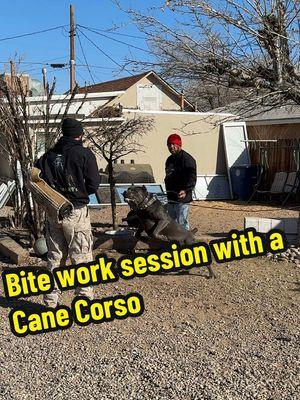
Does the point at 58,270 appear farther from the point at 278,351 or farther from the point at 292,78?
the point at 292,78

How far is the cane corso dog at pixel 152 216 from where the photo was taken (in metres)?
6.79

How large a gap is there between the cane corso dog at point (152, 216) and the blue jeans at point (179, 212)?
0.66 meters

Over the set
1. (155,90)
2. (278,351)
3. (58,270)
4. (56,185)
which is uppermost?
(155,90)

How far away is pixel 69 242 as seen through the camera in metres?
5.36

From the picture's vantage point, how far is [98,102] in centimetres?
1482

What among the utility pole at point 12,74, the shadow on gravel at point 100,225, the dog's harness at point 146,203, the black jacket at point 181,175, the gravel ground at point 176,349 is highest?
the utility pole at point 12,74

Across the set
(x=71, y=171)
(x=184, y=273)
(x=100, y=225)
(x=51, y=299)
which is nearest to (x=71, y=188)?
(x=71, y=171)

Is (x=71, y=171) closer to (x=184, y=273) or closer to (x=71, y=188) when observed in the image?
(x=71, y=188)

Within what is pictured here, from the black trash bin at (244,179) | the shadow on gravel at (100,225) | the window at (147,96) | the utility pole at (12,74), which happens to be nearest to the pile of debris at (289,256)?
the shadow on gravel at (100,225)

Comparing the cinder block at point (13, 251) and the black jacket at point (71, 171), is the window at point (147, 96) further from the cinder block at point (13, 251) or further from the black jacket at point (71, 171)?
the black jacket at point (71, 171)

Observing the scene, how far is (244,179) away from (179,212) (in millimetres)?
9487

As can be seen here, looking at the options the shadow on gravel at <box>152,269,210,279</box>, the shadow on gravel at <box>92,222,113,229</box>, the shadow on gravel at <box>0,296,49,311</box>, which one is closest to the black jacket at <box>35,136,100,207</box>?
the shadow on gravel at <box>0,296,49,311</box>

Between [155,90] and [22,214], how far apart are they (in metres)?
24.1

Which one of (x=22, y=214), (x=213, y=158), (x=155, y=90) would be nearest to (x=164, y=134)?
(x=213, y=158)
